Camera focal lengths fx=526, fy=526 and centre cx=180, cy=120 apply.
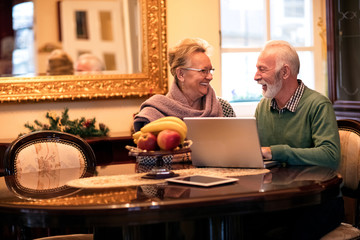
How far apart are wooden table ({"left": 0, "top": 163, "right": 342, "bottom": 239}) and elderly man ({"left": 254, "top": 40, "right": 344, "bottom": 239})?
0.81ft

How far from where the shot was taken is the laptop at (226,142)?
198 centimetres

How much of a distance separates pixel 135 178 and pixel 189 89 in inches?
35.9

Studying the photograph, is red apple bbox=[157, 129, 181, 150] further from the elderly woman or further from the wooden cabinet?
the wooden cabinet

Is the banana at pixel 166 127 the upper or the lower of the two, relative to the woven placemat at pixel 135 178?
upper

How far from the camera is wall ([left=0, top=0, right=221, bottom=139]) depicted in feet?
12.0

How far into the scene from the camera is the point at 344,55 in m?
4.00

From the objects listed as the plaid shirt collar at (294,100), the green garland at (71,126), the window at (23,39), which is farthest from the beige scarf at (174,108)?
the window at (23,39)

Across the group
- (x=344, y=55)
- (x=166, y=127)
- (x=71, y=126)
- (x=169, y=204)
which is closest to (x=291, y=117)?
(x=166, y=127)

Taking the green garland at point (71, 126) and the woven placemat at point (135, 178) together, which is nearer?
the woven placemat at point (135, 178)

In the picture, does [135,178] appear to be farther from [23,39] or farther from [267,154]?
[23,39]

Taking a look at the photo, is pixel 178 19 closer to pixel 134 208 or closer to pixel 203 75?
pixel 203 75

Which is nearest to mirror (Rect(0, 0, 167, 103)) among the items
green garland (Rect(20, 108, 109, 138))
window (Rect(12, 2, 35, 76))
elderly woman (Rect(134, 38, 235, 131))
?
window (Rect(12, 2, 35, 76))

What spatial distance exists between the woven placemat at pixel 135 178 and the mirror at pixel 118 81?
1.78 m

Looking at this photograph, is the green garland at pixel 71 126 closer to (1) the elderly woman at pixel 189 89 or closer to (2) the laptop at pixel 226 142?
(1) the elderly woman at pixel 189 89
